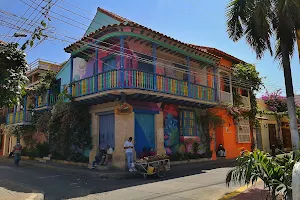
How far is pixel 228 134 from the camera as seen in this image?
1786cm

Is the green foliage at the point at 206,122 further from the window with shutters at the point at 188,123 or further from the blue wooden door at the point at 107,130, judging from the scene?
the blue wooden door at the point at 107,130

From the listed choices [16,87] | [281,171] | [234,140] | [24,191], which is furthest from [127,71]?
[234,140]

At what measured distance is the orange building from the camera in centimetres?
1725

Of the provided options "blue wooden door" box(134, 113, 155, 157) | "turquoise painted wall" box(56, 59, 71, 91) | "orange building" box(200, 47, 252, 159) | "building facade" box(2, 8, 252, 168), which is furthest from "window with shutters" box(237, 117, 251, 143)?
"turquoise painted wall" box(56, 59, 71, 91)

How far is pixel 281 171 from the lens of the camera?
4.57 meters

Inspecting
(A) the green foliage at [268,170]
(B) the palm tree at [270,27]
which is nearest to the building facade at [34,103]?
(B) the palm tree at [270,27]

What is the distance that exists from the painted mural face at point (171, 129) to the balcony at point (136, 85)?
59.2 inches

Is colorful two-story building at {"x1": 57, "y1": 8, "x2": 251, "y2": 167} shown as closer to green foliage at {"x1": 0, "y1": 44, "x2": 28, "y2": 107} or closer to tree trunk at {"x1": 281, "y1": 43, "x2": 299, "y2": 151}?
tree trunk at {"x1": 281, "y1": 43, "x2": 299, "y2": 151}

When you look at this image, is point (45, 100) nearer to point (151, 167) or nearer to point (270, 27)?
point (151, 167)

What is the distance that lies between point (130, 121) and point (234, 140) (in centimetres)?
933

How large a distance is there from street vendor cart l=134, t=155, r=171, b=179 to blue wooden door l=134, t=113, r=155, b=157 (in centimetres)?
213

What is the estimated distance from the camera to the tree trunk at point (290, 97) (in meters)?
8.09

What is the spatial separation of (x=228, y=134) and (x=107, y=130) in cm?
893

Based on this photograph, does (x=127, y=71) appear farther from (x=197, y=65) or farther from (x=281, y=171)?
(x=281, y=171)
